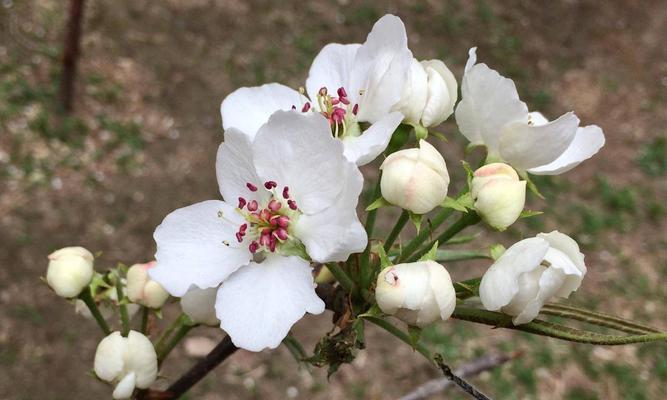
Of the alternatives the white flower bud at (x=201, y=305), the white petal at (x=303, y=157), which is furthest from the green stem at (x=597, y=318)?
the white flower bud at (x=201, y=305)

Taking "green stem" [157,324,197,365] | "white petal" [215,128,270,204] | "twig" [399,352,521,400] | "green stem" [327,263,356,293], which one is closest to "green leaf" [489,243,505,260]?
"green stem" [327,263,356,293]

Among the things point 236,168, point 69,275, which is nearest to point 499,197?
point 236,168

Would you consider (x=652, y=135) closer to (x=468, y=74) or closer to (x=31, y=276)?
(x=31, y=276)

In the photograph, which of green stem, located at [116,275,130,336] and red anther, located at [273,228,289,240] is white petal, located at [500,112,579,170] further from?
green stem, located at [116,275,130,336]

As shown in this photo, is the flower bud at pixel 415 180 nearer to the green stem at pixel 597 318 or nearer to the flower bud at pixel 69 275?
the green stem at pixel 597 318

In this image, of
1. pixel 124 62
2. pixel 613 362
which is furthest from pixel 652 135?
pixel 124 62
